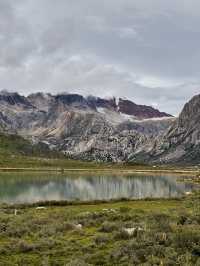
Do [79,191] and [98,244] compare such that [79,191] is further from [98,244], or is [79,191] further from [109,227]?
[98,244]

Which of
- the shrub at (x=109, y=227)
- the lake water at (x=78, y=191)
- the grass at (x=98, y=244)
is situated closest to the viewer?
the grass at (x=98, y=244)

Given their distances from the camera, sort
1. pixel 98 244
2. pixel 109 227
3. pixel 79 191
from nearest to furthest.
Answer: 1. pixel 98 244
2. pixel 109 227
3. pixel 79 191

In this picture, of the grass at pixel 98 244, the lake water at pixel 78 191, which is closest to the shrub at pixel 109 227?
the grass at pixel 98 244

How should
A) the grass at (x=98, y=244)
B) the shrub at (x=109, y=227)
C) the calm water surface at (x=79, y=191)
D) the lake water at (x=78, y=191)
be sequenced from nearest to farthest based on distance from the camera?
the grass at (x=98, y=244) → the shrub at (x=109, y=227) → the lake water at (x=78, y=191) → the calm water surface at (x=79, y=191)

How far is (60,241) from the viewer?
28.4 m

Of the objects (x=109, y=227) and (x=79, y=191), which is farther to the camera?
(x=79, y=191)

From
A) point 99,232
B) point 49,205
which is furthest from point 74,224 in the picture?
point 49,205

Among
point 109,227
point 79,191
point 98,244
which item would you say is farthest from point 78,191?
point 98,244

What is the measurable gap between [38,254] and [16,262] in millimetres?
2249

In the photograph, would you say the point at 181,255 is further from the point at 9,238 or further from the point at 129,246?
the point at 9,238

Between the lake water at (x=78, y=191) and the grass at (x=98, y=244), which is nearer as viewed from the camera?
the grass at (x=98, y=244)

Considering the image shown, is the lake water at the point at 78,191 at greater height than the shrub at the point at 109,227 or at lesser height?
lesser

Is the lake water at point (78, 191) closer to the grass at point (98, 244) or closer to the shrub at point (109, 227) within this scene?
the shrub at point (109, 227)

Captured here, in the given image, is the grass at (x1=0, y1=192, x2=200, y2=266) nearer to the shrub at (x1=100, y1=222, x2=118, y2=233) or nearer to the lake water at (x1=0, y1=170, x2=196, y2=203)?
the shrub at (x1=100, y1=222, x2=118, y2=233)
